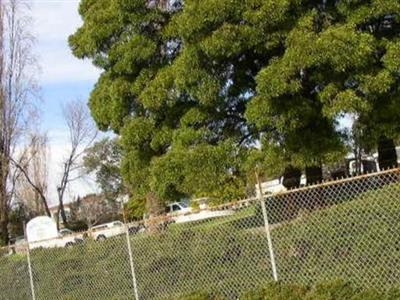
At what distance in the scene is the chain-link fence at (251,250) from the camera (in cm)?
873

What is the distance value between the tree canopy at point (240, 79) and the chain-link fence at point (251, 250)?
1910 millimetres

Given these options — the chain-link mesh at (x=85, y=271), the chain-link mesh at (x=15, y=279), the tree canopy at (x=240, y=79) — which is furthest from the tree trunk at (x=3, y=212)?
the chain-link mesh at (x=85, y=271)

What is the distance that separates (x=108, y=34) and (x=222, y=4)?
419 cm

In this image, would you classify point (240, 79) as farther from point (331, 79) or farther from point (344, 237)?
point (344, 237)

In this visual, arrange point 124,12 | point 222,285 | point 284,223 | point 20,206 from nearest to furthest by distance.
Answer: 1. point 284,223
2. point 222,285
3. point 124,12
4. point 20,206

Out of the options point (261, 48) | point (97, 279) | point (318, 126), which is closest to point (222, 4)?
point (261, 48)

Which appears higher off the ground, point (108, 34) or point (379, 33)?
point (108, 34)

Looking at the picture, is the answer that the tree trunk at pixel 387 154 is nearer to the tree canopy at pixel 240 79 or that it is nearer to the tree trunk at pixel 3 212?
the tree canopy at pixel 240 79

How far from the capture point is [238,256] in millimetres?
10242

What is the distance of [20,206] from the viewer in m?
64.7

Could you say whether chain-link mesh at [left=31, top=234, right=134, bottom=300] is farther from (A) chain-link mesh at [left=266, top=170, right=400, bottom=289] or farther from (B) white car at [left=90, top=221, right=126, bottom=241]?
(A) chain-link mesh at [left=266, top=170, right=400, bottom=289]

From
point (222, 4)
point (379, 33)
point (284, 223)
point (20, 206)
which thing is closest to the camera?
point (284, 223)

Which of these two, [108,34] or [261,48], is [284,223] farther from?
[108,34]

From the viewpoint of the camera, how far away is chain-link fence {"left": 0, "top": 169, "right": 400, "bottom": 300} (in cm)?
873
